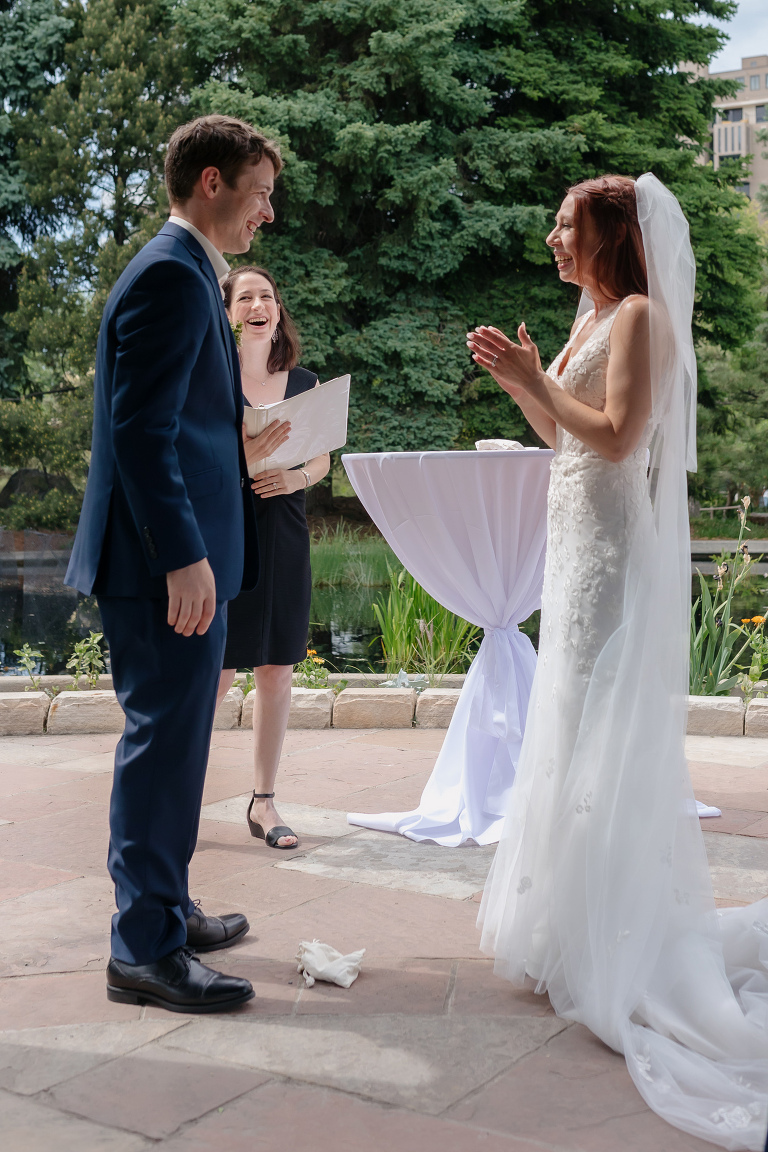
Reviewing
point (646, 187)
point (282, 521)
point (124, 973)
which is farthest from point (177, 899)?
point (646, 187)

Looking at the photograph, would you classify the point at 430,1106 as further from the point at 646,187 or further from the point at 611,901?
the point at 646,187

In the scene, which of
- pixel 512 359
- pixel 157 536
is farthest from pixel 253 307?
pixel 157 536

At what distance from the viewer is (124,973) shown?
2.41 meters

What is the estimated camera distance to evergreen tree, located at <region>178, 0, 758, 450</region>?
1914 centimetres

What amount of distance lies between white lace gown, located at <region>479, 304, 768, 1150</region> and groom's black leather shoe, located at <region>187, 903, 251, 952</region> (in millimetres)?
657

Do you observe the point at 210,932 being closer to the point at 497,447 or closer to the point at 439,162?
the point at 497,447

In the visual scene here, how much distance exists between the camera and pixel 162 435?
7.32 ft

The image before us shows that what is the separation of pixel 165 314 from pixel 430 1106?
65.8 inches

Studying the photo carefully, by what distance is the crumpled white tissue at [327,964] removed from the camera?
2.52 metres

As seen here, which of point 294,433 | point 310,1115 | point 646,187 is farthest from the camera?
point 294,433

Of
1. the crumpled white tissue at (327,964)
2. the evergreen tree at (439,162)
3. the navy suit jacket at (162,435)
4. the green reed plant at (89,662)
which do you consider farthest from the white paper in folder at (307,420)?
the evergreen tree at (439,162)

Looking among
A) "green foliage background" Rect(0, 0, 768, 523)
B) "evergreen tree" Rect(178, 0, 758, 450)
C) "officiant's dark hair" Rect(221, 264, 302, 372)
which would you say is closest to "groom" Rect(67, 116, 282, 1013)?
"officiant's dark hair" Rect(221, 264, 302, 372)

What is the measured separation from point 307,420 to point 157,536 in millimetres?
1122

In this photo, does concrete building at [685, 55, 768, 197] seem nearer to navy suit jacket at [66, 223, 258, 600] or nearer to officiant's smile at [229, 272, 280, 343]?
officiant's smile at [229, 272, 280, 343]
